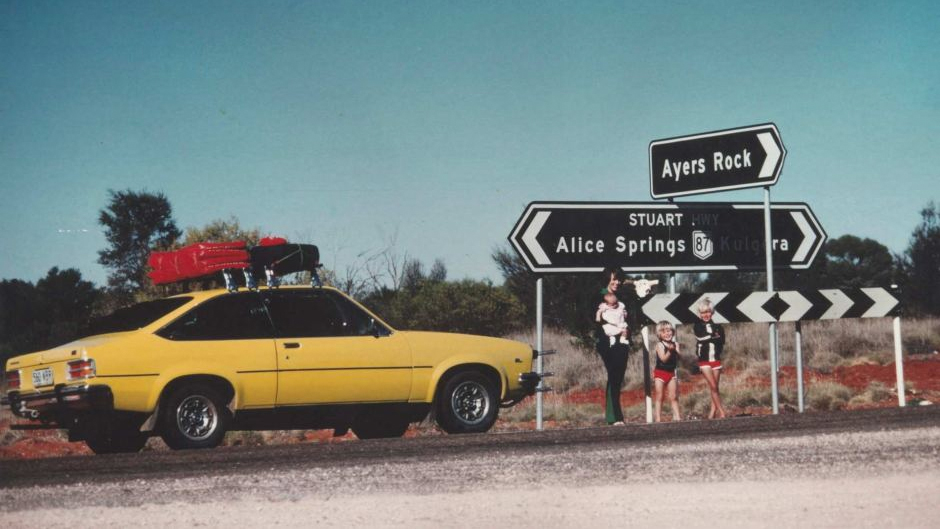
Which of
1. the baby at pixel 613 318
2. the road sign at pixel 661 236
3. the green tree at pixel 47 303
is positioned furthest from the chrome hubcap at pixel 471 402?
the green tree at pixel 47 303

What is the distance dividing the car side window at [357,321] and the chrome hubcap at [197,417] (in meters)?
1.58

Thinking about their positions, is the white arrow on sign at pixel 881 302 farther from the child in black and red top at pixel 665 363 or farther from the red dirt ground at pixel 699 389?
the red dirt ground at pixel 699 389

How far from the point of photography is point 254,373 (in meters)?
10.9

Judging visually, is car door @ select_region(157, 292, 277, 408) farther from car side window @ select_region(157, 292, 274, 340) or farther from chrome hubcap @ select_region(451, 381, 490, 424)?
chrome hubcap @ select_region(451, 381, 490, 424)

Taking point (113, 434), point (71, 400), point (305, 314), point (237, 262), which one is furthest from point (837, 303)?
point (71, 400)

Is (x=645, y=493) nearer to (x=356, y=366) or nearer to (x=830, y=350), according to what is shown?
(x=356, y=366)

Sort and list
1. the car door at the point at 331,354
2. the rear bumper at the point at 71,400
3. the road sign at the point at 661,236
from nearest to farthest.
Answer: the rear bumper at the point at 71,400
the car door at the point at 331,354
the road sign at the point at 661,236

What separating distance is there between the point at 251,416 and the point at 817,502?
5857 mm

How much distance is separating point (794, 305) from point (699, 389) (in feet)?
29.1

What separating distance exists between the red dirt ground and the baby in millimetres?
3680

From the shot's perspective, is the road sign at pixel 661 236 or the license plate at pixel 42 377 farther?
the road sign at pixel 661 236

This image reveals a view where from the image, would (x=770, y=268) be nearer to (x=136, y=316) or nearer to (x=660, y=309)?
(x=660, y=309)

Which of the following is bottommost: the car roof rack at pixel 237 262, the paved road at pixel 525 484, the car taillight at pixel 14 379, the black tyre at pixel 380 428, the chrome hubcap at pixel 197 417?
the paved road at pixel 525 484

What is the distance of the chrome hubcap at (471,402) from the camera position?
39.1ft
